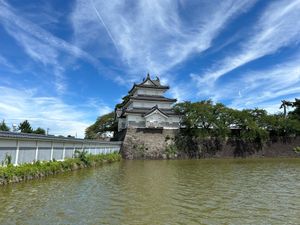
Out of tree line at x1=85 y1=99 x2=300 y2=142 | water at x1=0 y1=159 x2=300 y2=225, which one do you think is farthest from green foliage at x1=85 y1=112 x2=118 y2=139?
water at x1=0 y1=159 x2=300 y2=225

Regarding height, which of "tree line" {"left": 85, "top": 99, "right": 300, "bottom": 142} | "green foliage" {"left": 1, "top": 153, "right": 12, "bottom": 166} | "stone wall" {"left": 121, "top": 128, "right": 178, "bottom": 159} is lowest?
"green foliage" {"left": 1, "top": 153, "right": 12, "bottom": 166}

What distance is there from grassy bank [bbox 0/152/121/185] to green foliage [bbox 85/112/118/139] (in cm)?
3280

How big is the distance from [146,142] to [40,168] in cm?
2748

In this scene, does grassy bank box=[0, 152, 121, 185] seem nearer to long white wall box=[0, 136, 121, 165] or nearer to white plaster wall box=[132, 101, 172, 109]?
long white wall box=[0, 136, 121, 165]

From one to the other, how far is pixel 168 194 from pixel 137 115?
33674mm

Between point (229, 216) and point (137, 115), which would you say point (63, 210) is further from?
point (137, 115)

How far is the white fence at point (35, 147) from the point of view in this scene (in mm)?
15414

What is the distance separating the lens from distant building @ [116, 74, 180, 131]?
45.5 metres

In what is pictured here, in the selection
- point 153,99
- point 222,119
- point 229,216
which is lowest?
→ point 229,216

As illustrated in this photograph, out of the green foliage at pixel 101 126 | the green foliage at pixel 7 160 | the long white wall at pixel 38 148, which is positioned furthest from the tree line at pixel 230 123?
the green foliage at pixel 7 160

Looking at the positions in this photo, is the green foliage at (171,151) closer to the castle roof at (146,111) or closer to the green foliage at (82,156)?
the castle roof at (146,111)

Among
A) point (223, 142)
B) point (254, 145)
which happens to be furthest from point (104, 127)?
point (254, 145)

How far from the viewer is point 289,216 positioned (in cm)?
869

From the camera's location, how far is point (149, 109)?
47.9 meters
